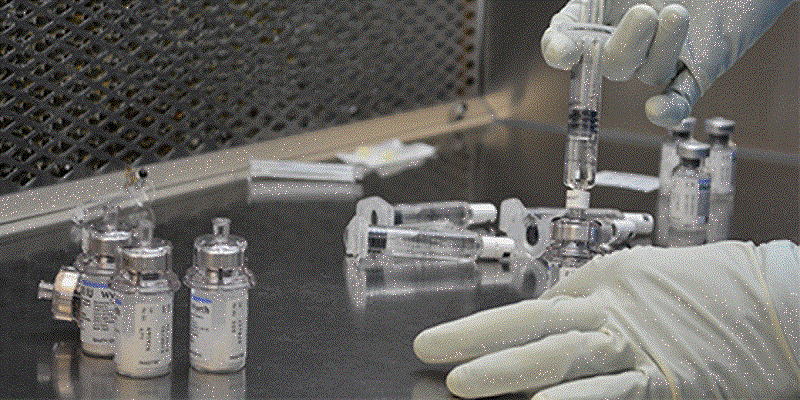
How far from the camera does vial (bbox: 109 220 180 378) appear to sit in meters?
1.27

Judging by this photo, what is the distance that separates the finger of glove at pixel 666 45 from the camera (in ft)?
4.83

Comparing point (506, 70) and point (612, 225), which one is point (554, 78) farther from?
point (612, 225)

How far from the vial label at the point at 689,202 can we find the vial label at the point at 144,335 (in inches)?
45.4

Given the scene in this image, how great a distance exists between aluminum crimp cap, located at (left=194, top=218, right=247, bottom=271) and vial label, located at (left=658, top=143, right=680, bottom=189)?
1.26 meters

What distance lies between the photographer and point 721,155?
2377mm

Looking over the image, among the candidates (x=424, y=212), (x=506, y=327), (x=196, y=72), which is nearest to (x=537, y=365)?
(x=506, y=327)

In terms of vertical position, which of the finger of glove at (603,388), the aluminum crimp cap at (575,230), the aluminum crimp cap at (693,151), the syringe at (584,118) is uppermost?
the syringe at (584,118)

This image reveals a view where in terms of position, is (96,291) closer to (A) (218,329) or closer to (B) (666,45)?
(A) (218,329)

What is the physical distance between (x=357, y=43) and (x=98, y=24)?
825 mm

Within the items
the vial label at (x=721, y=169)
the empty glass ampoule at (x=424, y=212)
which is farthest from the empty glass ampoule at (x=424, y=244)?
the vial label at (x=721, y=169)

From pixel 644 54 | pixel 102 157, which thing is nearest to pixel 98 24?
pixel 102 157

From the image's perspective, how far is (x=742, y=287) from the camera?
1.37 m

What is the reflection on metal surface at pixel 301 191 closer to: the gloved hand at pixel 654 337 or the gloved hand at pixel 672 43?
the gloved hand at pixel 672 43

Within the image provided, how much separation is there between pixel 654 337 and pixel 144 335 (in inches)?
23.9
